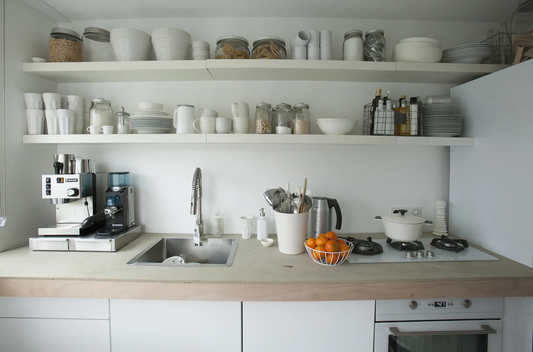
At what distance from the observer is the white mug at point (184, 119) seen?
156cm

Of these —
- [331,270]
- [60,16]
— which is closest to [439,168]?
[331,270]

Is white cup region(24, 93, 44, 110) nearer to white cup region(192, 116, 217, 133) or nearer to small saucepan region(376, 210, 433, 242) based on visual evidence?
white cup region(192, 116, 217, 133)

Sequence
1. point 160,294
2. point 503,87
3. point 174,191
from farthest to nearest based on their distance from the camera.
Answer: point 174,191
point 503,87
point 160,294

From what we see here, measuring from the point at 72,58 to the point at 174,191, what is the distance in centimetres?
99

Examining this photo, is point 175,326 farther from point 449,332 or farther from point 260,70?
point 260,70

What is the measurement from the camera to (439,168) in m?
1.82

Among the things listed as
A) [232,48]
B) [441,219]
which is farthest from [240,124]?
[441,219]

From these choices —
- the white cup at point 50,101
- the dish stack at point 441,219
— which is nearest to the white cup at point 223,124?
the white cup at point 50,101

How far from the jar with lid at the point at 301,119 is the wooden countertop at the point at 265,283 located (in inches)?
30.3

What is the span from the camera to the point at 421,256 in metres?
1.37

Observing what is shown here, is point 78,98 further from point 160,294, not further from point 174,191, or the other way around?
point 160,294

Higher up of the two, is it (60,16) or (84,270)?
(60,16)

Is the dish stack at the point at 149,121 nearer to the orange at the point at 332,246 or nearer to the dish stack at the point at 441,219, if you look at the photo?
the orange at the point at 332,246

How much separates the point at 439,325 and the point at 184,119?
5.57 ft
